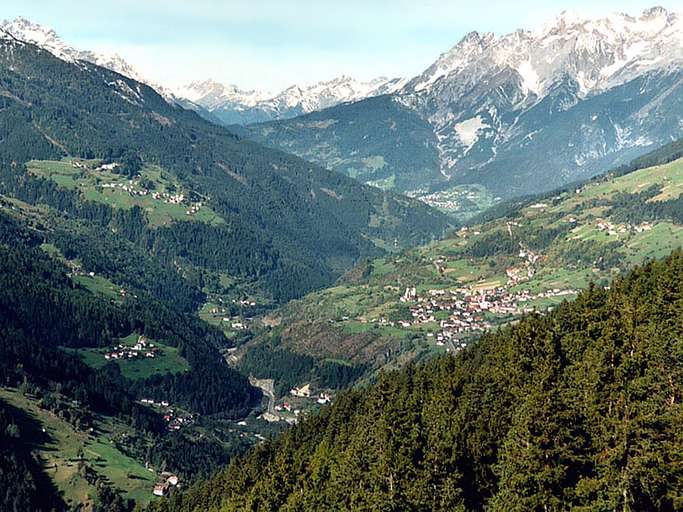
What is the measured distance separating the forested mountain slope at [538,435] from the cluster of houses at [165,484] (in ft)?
237

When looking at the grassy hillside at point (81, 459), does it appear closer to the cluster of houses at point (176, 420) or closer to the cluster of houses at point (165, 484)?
the cluster of houses at point (165, 484)

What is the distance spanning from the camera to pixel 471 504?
53.7m

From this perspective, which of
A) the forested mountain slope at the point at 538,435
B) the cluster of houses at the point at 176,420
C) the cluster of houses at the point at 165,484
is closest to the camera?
the forested mountain slope at the point at 538,435

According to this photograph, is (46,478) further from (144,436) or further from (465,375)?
(465,375)

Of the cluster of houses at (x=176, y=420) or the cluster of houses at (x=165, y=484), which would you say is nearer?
the cluster of houses at (x=165, y=484)

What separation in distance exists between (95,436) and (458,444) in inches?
4741

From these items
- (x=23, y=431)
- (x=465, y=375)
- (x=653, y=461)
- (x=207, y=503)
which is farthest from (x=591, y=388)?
(x=23, y=431)

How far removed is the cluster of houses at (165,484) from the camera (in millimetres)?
Result: 141375

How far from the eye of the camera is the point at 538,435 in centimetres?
4684

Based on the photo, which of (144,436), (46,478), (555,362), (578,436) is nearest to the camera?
(578,436)

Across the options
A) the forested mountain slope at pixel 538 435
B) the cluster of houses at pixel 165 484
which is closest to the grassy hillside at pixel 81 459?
the cluster of houses at pixel 165 484

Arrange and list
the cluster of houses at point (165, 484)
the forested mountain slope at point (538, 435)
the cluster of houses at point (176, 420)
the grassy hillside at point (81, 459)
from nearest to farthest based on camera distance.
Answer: the forested mountain slope at point (538, 435)
the grassy hillside at point (81, 459)
the cluster of houses at point (165, 484)
the cluster of houses at point (176, 420)

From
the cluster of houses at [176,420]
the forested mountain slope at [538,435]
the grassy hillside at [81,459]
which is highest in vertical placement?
the forested mountain slope at [538,435]

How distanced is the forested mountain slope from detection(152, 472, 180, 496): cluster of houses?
237ft
